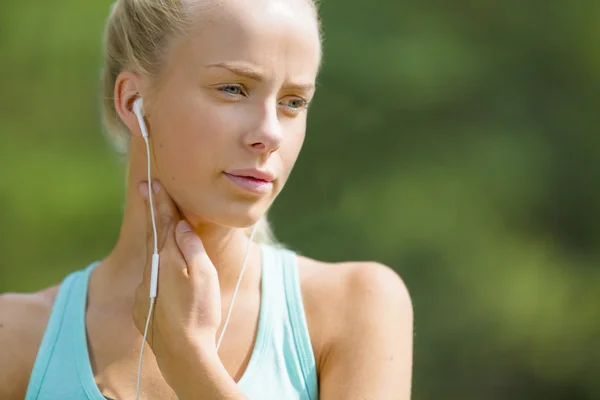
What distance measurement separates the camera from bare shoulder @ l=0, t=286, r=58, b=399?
86.4 inches

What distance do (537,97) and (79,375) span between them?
3915 millimetres

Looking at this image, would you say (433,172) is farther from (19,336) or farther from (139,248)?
(19,336)

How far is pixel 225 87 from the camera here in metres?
2.05

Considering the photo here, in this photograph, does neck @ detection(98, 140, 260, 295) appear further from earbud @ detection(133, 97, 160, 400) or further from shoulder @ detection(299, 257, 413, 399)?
shoulder @ detection(299, 257, 413, 399)

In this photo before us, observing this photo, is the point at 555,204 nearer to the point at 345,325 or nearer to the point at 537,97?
the point at 537,97

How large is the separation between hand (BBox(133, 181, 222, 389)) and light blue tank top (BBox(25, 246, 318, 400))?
151 millimetres

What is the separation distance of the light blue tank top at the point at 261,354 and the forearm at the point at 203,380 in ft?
0.43

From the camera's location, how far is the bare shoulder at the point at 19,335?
2.19 metres

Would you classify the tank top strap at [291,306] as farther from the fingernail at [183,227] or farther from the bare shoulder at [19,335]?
the bare shoulder at [19,335]

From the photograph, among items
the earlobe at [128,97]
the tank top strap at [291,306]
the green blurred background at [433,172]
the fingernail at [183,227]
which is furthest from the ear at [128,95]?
the green blurred background at [433,172]

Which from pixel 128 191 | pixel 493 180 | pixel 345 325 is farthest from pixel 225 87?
pixel 493 180

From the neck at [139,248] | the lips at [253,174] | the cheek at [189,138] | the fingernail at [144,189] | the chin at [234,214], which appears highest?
the cheek at [189,138]

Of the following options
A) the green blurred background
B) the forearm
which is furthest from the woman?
the green blurred background

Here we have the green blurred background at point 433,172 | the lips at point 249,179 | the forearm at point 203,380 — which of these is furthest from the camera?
the green blurred background at point 433,172
